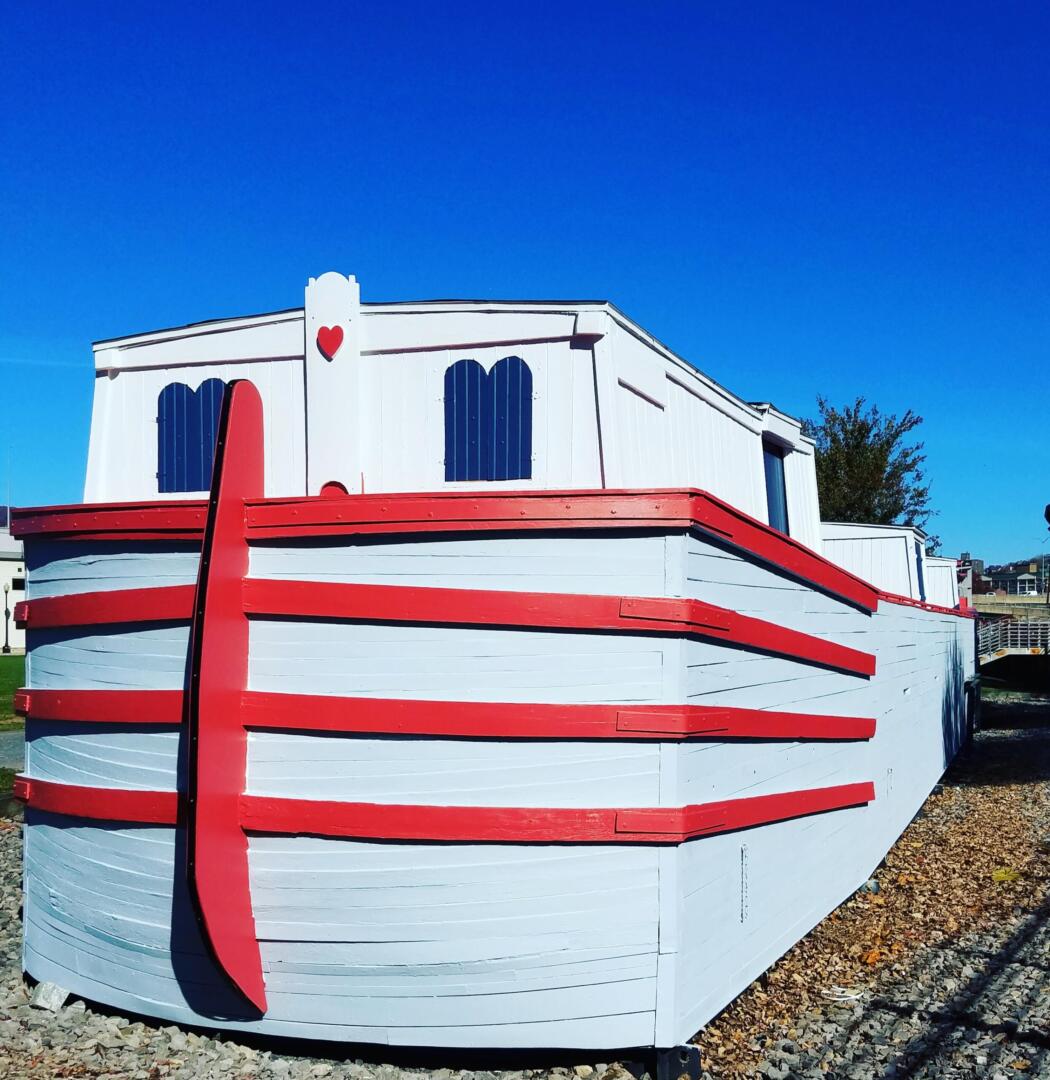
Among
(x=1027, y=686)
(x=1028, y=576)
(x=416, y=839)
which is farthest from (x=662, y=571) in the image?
(x=1028, y=576)

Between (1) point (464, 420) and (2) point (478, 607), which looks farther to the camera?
(1) point (464, 420)

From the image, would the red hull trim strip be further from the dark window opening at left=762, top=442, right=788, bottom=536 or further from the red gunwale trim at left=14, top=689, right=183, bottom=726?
the dark window opening at left=762, top=442, right=788, bottom=536

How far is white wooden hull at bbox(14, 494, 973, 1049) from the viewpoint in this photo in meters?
4.95

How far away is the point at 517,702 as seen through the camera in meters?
4.95

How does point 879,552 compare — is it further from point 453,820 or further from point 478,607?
point 453,820

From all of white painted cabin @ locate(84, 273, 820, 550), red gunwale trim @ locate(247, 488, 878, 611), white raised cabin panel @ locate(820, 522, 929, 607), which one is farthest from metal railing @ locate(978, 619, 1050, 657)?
red gunwale trim @ locate(247, 488, 878, 611)

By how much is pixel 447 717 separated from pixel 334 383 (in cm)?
218

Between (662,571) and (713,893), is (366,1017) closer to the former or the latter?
(713,893)

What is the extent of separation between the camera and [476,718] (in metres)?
4.94

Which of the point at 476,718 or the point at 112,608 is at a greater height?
the point at 112,608

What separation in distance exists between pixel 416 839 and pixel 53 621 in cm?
244

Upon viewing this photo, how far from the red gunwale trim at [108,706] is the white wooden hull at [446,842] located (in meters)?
0.06

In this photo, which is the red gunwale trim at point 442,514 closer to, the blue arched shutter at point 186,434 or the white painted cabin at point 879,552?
the blue arched shutter at point 186,434

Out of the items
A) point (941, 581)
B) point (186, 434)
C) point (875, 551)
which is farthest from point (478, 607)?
point (941, 581)
